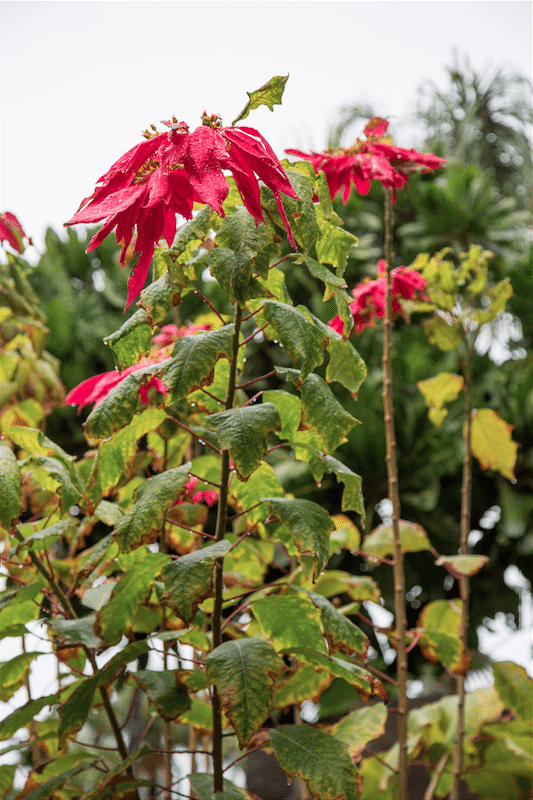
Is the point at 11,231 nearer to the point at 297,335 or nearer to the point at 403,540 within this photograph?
the point at 297,335

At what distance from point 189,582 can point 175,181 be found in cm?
26

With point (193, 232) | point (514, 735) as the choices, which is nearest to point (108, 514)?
point (193, 232)

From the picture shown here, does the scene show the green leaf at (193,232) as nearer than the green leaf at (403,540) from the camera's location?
Yes

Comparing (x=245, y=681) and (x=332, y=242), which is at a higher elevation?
(x=332, y=242)

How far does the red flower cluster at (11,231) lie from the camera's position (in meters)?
0.74

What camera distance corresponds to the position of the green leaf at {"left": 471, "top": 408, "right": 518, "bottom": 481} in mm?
919

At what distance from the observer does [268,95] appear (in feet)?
1.49

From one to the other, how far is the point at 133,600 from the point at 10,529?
12cm

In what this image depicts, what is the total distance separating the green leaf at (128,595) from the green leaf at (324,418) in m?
0.16

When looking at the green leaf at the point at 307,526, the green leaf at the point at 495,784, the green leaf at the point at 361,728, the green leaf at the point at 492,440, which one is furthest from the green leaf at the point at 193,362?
the green leaf at the point at 495,784

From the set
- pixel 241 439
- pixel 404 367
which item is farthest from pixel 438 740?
pixel 404 367

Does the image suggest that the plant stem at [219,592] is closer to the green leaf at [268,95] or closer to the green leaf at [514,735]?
the green leaf at [268,95]

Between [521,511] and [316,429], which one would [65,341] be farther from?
[316,429]

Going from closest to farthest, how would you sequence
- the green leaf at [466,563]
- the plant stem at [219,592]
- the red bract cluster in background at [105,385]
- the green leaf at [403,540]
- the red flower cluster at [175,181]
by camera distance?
the red flower cluster at [175,181] → the plant stem at [219,592] → the red bract cluster in background at [105,385] → the green leaf at [466,563] → the green leaf at [403,540]
